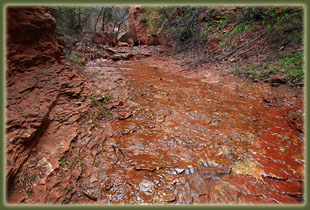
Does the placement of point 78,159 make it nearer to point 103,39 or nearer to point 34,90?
point 34,90

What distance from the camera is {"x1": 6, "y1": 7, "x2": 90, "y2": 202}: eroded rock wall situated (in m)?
1.98

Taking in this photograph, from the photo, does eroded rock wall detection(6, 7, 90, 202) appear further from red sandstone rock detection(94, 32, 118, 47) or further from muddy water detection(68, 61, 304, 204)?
red sandstone rock detection(94, 32, 118, 47)

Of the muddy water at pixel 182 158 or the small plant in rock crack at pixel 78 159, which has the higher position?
the muddy water at pixel 182 158

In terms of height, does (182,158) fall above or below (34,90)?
below

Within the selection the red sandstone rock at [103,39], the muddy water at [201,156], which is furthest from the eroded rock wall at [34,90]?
the red sandstone rock at [103,39]

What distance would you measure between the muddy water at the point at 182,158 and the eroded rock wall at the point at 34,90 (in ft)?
1.09

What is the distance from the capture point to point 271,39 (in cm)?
639

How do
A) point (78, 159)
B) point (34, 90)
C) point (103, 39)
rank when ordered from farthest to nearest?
point (103, 39), point (34, 90), point (78, 159)

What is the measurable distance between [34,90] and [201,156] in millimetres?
3091

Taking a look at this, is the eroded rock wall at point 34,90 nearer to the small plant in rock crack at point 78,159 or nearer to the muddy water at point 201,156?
the small plant in rock crack at point 78,159

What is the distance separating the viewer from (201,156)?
2.44m

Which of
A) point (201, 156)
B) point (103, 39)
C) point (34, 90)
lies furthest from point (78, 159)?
point (103, 39)

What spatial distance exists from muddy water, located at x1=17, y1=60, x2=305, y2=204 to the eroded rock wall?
0.33 meters

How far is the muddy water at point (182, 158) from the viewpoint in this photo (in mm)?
1874
